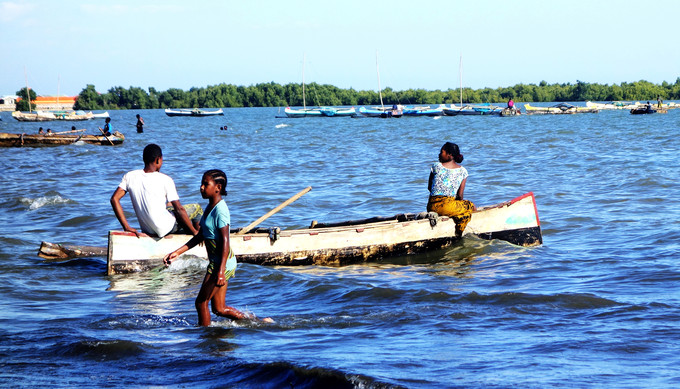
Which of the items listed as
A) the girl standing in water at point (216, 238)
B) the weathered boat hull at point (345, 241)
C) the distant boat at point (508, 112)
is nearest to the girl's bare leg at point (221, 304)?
the girl standing in water at point (216, 238)

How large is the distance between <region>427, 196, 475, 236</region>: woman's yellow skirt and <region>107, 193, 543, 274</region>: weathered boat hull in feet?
0.28

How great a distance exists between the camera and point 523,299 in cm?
760

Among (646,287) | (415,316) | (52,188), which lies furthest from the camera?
(52,188)

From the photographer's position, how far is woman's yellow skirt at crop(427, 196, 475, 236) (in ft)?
32.7

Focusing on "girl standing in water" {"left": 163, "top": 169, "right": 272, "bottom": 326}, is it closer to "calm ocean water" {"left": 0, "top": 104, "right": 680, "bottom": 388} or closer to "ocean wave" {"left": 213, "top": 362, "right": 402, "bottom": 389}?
"calm ocean water" {"left": 0, "top": 104, "right": 680, "bottom": 388}

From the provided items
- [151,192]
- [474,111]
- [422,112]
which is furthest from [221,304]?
[422,112]

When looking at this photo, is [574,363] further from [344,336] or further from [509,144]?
[509,144]

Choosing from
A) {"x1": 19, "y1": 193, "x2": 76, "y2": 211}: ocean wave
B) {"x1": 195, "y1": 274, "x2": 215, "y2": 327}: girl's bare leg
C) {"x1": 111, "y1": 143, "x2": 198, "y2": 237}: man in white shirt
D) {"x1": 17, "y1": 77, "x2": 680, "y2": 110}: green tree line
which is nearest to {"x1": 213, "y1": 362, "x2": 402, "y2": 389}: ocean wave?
{"x1": 195, "y1": 274, "x2": 215, "y2": 327}: girl's bare leg

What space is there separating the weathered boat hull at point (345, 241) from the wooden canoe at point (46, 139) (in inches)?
981

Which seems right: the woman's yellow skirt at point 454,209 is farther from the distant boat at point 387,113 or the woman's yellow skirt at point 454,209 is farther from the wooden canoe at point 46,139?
the distant boat at point 387,113

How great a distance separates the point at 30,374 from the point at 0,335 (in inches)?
48.1

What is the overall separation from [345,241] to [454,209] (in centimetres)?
163

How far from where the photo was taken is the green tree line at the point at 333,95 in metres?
136

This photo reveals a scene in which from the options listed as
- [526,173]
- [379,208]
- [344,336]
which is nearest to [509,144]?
[526,173]
